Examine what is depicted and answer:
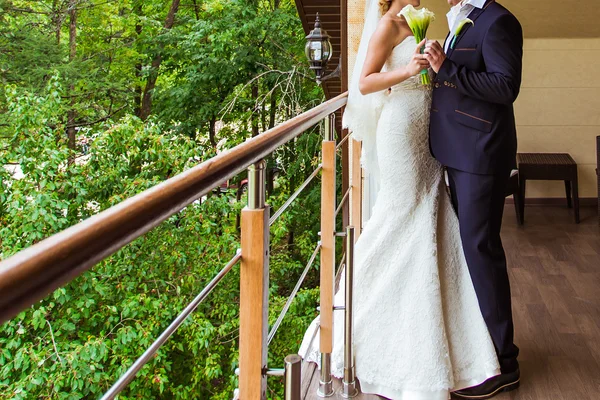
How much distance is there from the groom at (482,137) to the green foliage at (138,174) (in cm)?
389

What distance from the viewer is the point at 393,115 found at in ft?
7.22

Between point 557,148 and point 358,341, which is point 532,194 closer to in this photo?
point 557,148

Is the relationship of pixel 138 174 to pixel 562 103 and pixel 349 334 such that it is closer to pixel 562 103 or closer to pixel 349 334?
pixel 562 103

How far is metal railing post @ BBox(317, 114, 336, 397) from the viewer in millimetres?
2027

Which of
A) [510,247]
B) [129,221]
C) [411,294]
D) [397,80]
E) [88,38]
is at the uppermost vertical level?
[88,38]

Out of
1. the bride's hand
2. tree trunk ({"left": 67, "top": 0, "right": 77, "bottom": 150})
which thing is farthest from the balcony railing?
tree trunk ({"left": 67, "top": 0, "right": 77, "bottom": 150})

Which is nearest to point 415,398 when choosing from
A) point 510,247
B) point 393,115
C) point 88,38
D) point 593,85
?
point 393,115

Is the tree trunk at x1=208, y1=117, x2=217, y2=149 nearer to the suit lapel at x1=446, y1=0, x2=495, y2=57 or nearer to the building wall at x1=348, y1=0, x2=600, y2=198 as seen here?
the building wall at x1=348, y1=0, x2=600, y2=198

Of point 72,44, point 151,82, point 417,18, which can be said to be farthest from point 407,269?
point 151,82

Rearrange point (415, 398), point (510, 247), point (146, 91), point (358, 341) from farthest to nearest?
point (146, 91) → point (510, 247) → point (358, 341) → point (415, 398)

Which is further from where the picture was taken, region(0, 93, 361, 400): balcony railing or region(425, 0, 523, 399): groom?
region(425, 0, 523, 399): groom

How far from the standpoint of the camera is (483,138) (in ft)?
6.62

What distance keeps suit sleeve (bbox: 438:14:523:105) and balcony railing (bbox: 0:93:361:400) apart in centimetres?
41

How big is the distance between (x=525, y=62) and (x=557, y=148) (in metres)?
0.74
